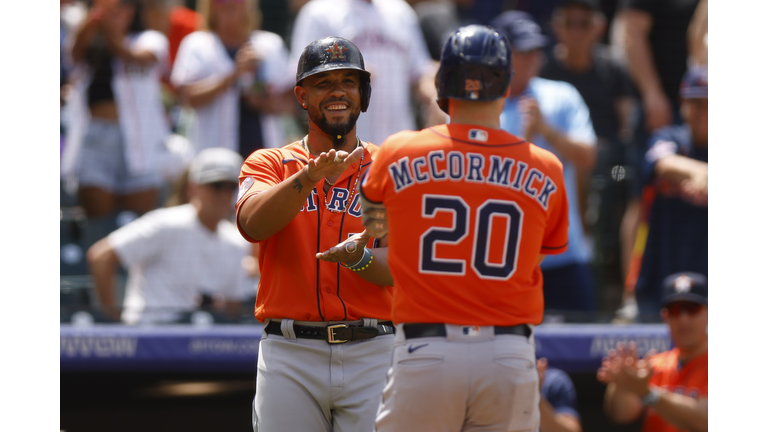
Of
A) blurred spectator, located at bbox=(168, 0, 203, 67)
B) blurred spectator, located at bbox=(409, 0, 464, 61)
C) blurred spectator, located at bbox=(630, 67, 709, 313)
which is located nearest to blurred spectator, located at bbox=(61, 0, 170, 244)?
blurred spectator, located at bbox=(168, 0, 203, 67)

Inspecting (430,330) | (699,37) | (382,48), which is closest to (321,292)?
(430,330)

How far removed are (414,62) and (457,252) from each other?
3.48m

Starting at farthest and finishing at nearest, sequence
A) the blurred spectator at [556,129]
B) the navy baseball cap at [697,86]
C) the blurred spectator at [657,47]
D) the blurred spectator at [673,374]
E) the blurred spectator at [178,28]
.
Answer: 1. the blurred spectator at [178,28]
2. the blurred spectator at [657,47]
3. the blurred spectator at [556,129]
4. the navy baseball cap at [697,86]
5. the blurred spectator at [673,374]

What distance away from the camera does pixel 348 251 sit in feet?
7.68

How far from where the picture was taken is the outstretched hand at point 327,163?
2.32 metres

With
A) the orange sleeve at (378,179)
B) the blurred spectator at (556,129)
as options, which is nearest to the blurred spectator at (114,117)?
the blurred spectator at (556,129)

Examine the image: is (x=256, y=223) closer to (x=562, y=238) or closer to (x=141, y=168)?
(x=562, y=238)

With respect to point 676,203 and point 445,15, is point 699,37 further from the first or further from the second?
point 445,15

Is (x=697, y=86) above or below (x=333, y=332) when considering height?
above

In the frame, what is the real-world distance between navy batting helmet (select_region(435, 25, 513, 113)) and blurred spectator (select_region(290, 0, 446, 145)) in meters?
2.90

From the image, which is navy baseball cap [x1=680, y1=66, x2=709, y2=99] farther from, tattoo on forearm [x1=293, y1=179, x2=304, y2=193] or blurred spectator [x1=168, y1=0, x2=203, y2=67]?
blurred spectator [x1=168, y1=0, x2=203, y2=67]

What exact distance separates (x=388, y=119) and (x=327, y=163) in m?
3.08

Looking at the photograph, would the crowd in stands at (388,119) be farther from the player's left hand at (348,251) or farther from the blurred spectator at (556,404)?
the player's left hand at (348,251)

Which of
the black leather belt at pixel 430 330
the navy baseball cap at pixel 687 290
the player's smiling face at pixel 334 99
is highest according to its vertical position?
the player's smiling face at pixel 334 99
